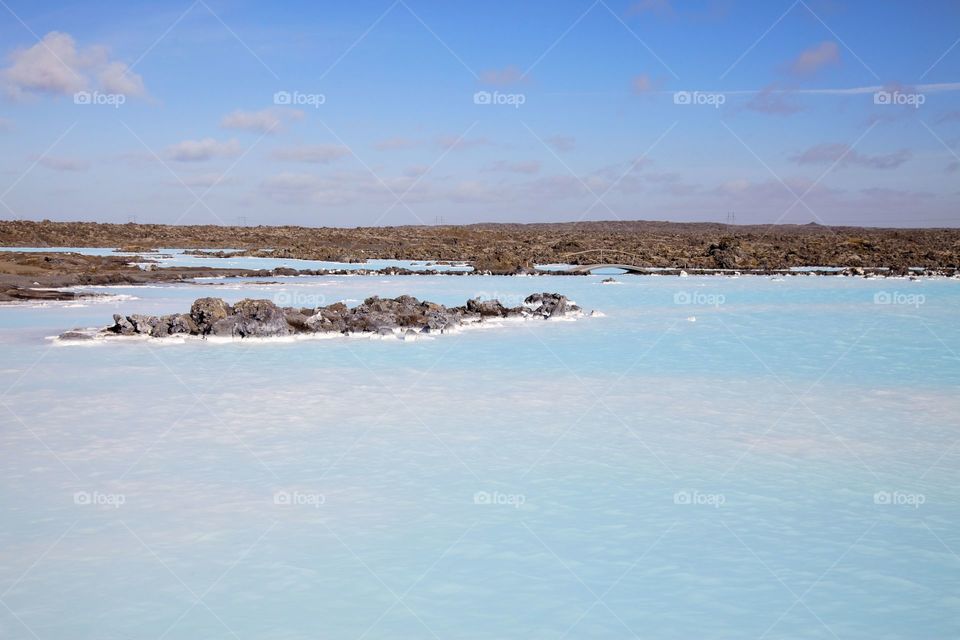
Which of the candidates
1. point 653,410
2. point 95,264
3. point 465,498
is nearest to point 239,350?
point 653,410

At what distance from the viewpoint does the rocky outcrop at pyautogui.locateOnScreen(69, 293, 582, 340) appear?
13352 mm

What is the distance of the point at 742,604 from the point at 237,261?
38.1 metres

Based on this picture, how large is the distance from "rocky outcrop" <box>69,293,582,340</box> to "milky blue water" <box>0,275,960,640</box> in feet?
5.06

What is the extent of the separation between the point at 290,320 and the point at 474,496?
29.8 ft

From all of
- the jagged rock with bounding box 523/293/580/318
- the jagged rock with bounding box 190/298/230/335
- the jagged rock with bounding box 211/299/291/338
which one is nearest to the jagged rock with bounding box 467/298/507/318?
the jagged rock with bounding box 523/293/580/318

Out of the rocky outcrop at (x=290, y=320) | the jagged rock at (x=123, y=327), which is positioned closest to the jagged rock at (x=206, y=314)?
the rocky outcrop at (x=290, y=320)

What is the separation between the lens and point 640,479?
243 inches

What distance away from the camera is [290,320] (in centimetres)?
1421

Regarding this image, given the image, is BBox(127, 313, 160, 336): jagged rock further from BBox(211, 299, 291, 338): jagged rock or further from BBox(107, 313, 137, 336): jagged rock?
BBox(211, 299, 291, 338): jagged rock

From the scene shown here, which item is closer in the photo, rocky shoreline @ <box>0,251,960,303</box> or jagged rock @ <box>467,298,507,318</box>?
jagged rock @ <box>467,298,507,318</box>

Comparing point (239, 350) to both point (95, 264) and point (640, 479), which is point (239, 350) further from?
point (95, 264)

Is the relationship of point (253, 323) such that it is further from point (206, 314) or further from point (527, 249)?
point (527, 249)

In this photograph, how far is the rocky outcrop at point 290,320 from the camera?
13.4m

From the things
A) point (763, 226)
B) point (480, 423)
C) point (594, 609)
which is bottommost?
point (594, 609)
